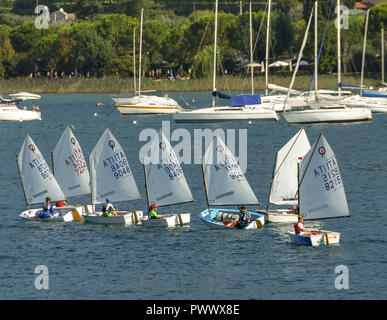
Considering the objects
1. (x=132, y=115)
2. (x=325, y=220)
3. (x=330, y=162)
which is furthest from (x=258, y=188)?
(x=132, y=115)

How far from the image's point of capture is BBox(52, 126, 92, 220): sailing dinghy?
7175cm

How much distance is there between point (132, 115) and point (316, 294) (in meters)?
118

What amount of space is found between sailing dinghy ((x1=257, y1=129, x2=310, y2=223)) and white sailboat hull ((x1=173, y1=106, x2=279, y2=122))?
67058 mm

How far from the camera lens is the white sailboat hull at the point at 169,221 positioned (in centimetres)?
6378

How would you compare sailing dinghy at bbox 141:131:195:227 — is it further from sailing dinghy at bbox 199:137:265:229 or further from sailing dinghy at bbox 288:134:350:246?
sailing dinghy at bbox 288:134:350:246

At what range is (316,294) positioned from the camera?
49.3m

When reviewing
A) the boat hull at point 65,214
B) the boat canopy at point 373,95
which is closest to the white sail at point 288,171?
the boat hull at point 65,214

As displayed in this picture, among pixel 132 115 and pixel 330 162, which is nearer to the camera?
pixel 330 162

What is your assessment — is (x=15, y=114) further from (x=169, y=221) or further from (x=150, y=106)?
(x=169, y=221)

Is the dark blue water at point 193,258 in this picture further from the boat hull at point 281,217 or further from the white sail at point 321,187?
the white sail at point 321,187

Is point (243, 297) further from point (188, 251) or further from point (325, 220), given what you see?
point (325, 220)

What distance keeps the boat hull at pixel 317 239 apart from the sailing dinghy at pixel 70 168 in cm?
1960

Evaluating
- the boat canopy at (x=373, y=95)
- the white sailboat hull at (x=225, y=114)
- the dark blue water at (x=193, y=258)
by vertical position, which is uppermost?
the boat canopy at (x=373, y=95)

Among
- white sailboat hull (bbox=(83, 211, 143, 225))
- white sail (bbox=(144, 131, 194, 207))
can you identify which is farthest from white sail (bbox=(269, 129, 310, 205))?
white sailboat hull (bbox=(83, 211, 143, 225))
